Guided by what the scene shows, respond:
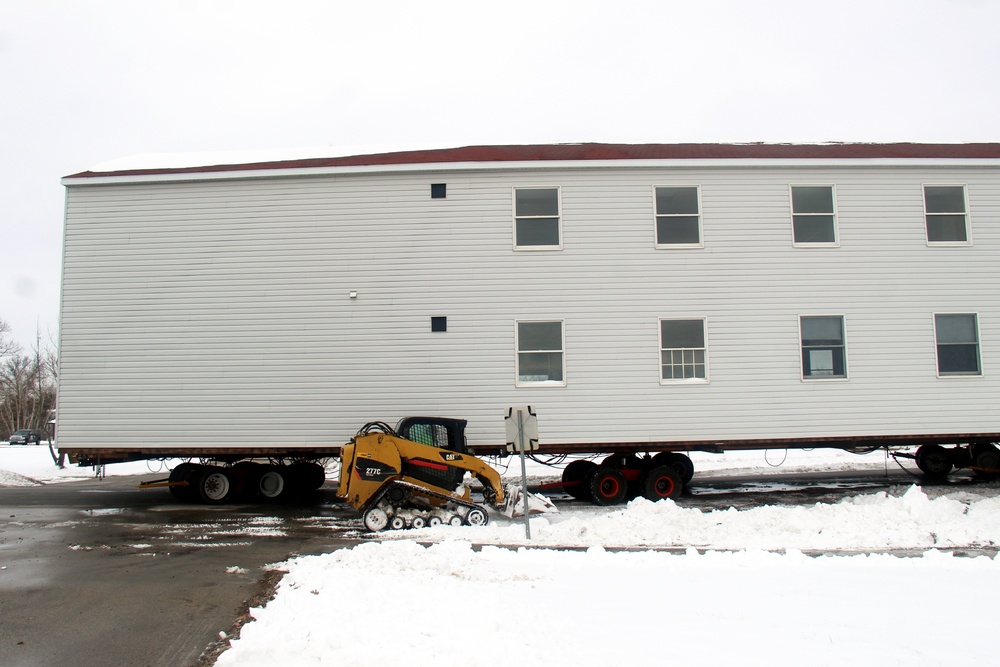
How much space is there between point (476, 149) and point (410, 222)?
2.16 metres

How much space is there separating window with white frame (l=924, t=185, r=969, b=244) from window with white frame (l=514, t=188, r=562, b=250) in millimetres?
8109

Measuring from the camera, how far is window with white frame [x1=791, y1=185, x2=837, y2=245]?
615 inches

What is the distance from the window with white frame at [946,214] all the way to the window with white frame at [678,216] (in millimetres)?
5060

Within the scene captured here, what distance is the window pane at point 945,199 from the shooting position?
1594 centimetres

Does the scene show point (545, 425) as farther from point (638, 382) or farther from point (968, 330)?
point (968, 330)

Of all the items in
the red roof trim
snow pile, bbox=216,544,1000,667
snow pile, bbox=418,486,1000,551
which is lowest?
snow pile, bbox=418,486,1000,551

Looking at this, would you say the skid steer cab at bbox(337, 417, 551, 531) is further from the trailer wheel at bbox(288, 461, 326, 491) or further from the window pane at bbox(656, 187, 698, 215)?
the window pane at bbox(656, 187, 698, 215)

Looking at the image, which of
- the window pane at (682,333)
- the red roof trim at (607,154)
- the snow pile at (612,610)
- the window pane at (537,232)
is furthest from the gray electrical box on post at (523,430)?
the red roof trim at (607,154)

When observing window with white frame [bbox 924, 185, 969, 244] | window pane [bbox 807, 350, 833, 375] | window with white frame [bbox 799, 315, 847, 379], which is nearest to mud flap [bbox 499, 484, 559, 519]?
window with white frame [bbox 799, 315, 847, 379]

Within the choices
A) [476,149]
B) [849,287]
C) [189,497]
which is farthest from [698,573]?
[189,497]

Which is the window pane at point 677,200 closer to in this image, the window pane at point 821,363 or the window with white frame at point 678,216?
the window with white frame at point 678,216

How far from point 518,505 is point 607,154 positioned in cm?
762

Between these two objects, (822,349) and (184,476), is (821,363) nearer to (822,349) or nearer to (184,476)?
(822,349)

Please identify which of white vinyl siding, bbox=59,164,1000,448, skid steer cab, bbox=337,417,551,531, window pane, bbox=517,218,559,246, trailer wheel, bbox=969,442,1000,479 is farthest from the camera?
trailer wheel, bbox=969,442,1000,479
